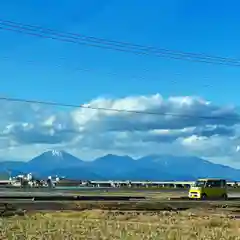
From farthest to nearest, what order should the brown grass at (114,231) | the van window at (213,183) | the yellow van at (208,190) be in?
the van window at (213,183)
the yellow van at (208,190)
the brown grass at (114,231)

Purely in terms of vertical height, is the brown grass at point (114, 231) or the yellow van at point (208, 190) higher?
the yellow van at point (208, 190)

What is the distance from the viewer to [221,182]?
60.4 m

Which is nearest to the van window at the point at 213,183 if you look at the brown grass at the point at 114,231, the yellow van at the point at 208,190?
the yellow van at the point at 208,190

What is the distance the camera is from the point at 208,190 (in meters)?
59.4

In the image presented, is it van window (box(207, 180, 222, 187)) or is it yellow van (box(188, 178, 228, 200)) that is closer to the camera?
yellow van (box(188, 178, 228, 200))

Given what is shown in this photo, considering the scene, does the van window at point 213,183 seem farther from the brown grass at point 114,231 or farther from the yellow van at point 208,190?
the brown grass at point 114,231

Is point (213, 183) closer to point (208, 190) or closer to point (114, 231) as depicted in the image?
point (208, 190)

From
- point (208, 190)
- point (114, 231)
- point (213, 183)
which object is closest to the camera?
point (114, 231)

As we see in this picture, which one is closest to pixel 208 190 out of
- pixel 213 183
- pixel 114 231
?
pixel 213 183

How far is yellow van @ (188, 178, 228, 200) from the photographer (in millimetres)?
58562

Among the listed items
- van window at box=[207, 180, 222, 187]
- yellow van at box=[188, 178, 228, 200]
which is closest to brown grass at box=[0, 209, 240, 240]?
yellow van at box=[188, 178, 228, 200]

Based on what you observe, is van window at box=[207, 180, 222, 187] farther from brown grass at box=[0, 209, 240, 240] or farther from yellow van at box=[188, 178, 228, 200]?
brown grass at box=[0, 209, 240, 240]

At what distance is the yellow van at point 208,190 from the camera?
58.6m

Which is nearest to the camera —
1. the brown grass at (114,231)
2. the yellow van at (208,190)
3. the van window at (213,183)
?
the brown grass at (114,231)
